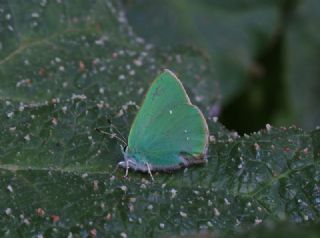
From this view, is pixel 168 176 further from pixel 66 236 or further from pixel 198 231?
pixel 66 236

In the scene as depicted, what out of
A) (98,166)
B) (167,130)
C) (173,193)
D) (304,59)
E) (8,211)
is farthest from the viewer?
(304,59)

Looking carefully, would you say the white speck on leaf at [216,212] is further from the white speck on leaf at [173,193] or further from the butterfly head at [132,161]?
the butterfly head at [132,161]

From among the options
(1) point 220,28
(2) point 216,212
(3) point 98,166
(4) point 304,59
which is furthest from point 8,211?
(4) point 304,59

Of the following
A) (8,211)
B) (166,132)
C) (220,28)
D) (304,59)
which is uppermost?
(166,132)

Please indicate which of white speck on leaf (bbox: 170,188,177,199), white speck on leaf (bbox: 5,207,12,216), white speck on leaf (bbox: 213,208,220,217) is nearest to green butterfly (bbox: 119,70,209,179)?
white speck on leaf (bbox: 170,188,177,199)

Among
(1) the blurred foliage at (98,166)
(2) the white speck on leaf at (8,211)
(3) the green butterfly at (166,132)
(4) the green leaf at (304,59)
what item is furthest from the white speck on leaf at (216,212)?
(4) the green leaf at (304,59)

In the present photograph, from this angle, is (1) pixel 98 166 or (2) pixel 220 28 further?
(2) pixel 220 28

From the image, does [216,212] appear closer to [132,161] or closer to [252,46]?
[132,161]
